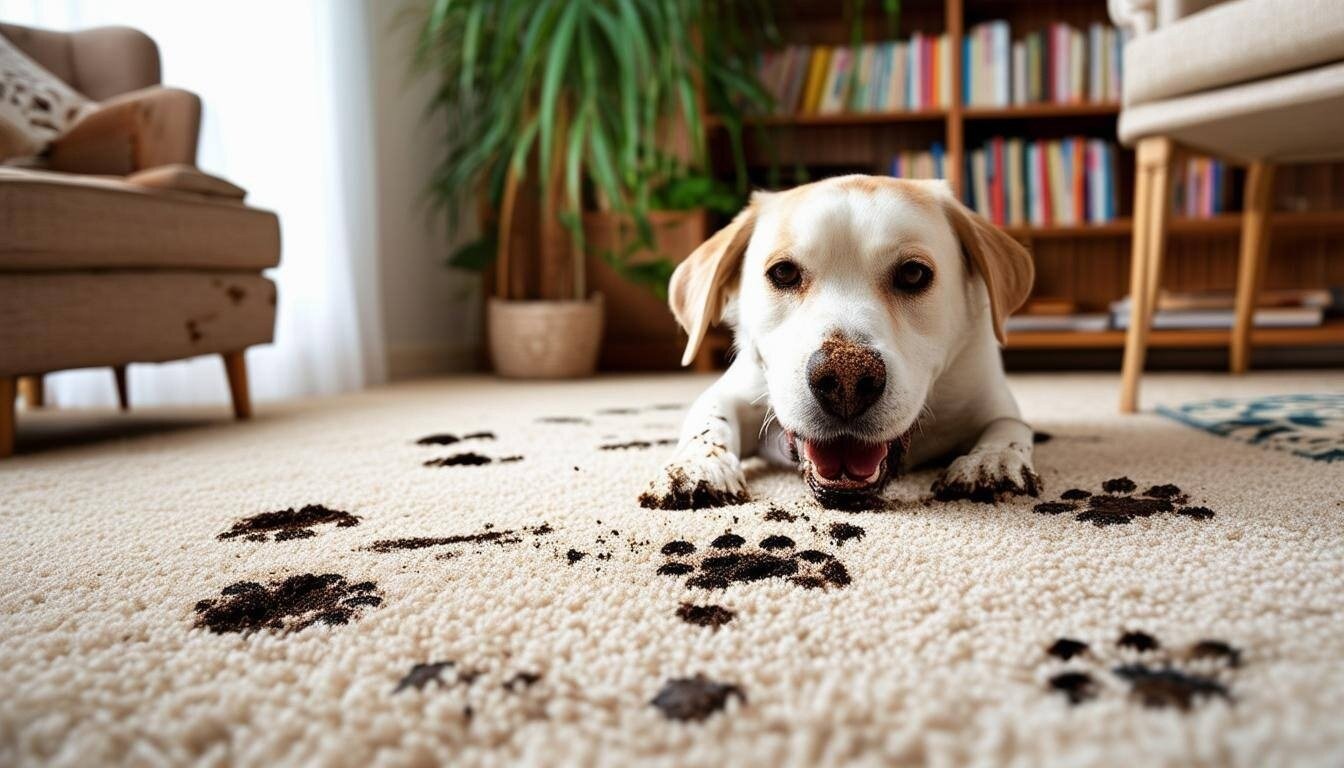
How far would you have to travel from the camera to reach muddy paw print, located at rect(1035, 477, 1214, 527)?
1006mm

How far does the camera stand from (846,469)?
1.13 meters

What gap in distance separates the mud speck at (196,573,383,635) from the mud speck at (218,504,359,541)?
0.20 m

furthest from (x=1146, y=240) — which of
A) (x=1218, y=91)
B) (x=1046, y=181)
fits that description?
(x=1046, y=181)

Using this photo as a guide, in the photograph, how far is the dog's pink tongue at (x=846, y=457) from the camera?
1124 millimetres

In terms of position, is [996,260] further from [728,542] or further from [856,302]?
[728,542]

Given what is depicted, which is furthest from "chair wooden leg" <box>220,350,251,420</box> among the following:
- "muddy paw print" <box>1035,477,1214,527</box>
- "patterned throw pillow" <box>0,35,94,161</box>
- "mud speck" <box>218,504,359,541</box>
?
"muddy paw print" <box>1035,477,1214,527</box>

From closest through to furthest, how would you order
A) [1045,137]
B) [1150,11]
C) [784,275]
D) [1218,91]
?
[784,275] < [1218,91] < [1150,11] < [1045,137]

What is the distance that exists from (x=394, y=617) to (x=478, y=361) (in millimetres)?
3873

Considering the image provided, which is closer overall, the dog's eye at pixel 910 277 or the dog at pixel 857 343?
the dog at pixel 857 343

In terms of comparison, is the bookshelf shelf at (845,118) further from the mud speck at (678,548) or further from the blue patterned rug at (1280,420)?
the mud speck at (678,548)

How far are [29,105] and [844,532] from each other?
246 centimetres

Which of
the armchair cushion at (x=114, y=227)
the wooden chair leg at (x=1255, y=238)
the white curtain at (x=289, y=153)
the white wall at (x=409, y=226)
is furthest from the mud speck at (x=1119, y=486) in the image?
the white wall at (x=409, y=226)

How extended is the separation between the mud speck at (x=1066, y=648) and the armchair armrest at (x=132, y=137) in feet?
7.96

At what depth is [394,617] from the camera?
0.74 metres
